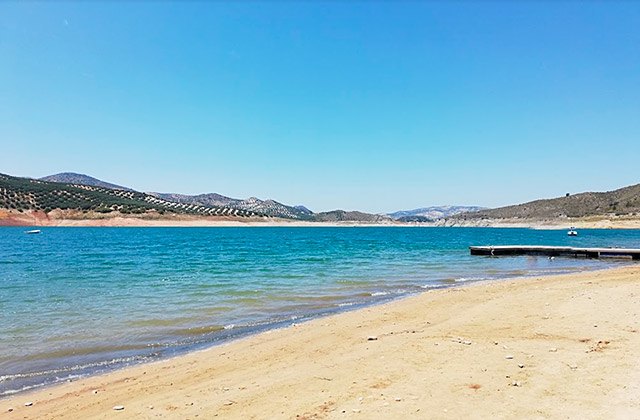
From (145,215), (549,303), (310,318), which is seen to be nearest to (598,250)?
(549,303)

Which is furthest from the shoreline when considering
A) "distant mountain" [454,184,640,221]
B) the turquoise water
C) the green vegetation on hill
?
the turquoise water

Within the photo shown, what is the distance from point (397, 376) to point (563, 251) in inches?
1563

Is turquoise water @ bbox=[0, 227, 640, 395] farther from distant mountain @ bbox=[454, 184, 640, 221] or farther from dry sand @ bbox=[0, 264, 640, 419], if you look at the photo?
distant mountain @ bbox=[454, 184, 640, 221]

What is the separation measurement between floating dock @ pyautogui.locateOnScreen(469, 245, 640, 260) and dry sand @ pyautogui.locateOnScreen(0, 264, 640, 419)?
30.8 meters

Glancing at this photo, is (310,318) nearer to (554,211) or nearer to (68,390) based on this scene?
(68,390)

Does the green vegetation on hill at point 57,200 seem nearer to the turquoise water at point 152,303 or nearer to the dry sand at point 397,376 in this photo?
the turquoise water at point 152,303

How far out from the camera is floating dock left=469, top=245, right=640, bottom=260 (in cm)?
3694

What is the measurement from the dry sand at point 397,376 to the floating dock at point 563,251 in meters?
30.8

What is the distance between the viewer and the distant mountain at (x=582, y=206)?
127356 mm

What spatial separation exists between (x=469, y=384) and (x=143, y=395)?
15.7 ft

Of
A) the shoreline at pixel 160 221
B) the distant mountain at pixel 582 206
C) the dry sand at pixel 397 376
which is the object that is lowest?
the dry sand at pixel 397 376

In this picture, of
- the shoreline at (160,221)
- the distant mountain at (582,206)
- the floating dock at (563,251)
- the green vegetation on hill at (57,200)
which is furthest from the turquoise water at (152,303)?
the distant mountain at (582,206)

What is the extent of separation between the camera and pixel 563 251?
40.4 metres

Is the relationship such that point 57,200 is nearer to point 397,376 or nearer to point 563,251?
point 563,251
